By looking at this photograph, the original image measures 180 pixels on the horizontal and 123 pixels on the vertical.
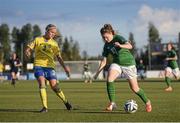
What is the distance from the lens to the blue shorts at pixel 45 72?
13.7m

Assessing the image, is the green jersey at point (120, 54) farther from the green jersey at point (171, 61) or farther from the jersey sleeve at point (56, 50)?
the green jersey at point (171, 61)

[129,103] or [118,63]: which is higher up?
[118,63]

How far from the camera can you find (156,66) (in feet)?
346

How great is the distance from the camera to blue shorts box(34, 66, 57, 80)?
13.7 metres

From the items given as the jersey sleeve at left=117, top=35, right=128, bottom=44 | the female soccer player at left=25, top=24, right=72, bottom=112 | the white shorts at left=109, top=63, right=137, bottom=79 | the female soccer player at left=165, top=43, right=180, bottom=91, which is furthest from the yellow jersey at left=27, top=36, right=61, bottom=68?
the female soccer player at left=165, top=43, right=180, bottom=91

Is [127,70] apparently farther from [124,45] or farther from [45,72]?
[45,72]

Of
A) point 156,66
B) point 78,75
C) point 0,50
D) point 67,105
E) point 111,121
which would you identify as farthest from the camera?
point 0,50

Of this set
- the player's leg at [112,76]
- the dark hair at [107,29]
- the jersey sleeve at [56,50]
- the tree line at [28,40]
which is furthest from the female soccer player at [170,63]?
the tree line at [28,40]


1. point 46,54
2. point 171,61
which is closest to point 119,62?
point 46,54

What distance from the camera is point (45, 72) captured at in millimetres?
13867

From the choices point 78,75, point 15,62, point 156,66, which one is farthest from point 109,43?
point 156,66

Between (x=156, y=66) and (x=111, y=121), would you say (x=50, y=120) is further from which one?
(x=156, y=66)

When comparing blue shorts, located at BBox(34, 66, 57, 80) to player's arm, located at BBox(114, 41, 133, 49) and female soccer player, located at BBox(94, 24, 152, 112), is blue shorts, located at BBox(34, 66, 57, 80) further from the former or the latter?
player's arm, located at BBox(114, 41, 133, 49)

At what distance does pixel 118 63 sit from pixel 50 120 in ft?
10.1
